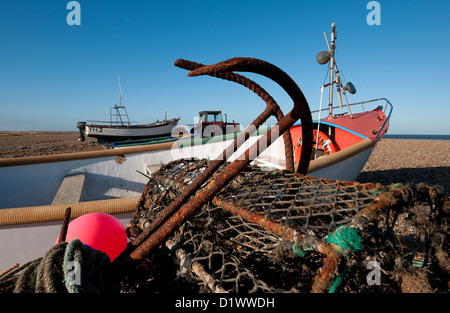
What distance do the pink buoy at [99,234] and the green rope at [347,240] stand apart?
1.49 metres

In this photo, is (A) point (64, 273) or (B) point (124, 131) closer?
(A) point (64, 273)

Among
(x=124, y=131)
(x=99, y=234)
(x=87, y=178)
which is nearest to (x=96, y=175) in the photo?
(x=87, y=178)

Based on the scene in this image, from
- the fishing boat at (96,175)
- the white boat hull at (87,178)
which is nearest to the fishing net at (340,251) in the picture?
the fishing boat at (96,175)

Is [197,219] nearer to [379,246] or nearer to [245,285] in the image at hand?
[245,285]

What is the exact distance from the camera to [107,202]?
2439 millimetres

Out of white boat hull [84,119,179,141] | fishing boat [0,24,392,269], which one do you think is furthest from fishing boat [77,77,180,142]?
fishing boat [0,24,392,269]

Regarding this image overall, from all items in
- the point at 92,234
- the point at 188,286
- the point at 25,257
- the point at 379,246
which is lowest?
the point at 25,257

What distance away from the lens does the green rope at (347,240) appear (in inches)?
29.7

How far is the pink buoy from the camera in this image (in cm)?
149

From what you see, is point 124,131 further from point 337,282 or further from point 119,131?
point 337,282

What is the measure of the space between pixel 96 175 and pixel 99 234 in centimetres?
411

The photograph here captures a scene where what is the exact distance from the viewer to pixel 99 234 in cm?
153
